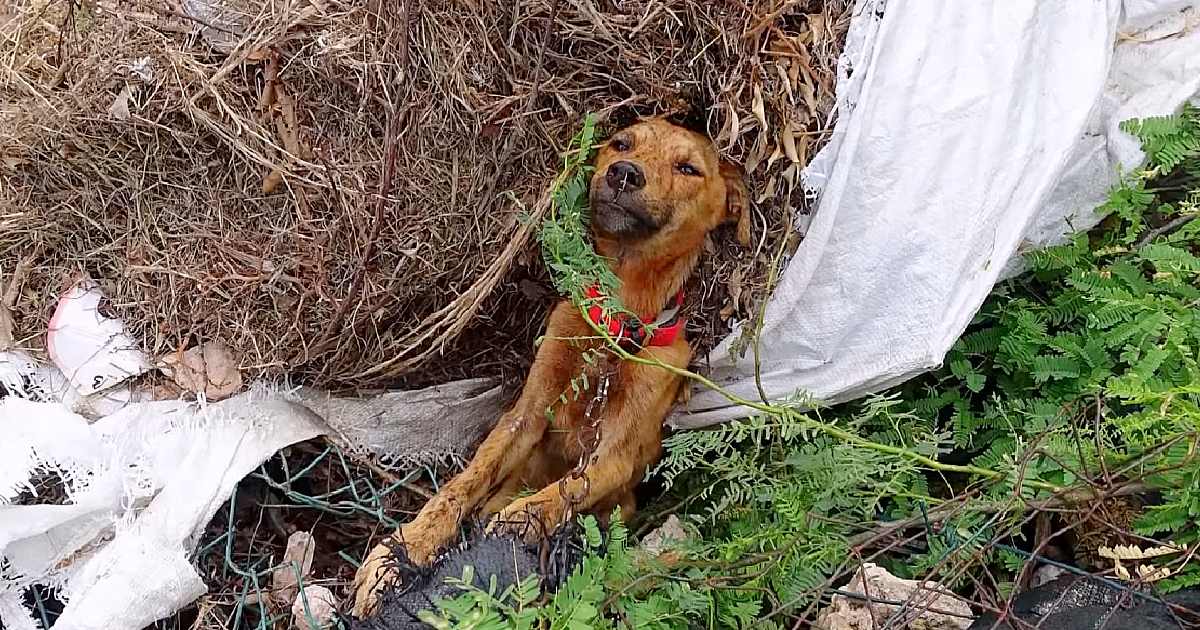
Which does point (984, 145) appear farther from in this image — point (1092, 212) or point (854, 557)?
A: point (854, 557)

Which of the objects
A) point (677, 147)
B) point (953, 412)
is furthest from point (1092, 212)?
point (677, 147)

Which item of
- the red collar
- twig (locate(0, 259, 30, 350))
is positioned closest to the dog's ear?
the red collar

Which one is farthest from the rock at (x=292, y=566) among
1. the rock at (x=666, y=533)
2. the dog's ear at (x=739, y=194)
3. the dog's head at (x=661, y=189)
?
the dog's ear at (x=739, y=194)

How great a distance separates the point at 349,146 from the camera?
2947mm

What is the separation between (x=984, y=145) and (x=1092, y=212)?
0.49 metres

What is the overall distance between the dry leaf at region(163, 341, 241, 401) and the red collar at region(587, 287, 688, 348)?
1267 millimetres

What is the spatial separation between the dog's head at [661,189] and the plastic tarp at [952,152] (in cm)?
29

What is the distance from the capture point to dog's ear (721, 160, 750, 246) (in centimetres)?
295

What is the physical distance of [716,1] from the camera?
9.52 feet

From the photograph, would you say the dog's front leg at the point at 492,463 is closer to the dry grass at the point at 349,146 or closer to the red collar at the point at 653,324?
the red collar at the point at 653,324

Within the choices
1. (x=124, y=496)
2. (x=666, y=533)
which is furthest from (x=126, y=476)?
(x=666, y=533)

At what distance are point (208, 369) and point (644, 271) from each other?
151cm

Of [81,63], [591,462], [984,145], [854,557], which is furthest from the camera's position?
Result: [81,63]

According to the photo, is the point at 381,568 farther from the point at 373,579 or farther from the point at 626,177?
the point at 626,177
